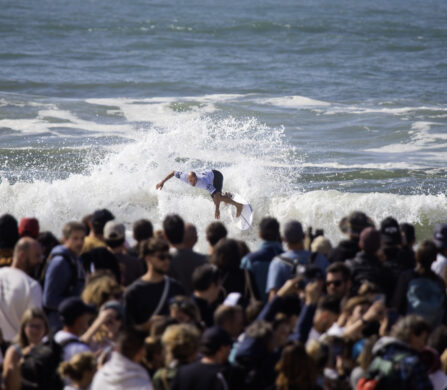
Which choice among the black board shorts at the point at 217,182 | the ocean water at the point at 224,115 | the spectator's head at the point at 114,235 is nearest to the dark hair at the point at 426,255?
the spectator's head at the point at 114,235

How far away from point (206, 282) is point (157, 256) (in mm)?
399

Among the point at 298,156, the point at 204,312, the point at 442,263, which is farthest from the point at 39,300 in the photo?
the point at 298,156

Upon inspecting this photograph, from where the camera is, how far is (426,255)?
221 inches

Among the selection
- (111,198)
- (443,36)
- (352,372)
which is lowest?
(111,198)

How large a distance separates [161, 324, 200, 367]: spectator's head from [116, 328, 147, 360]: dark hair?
18cm

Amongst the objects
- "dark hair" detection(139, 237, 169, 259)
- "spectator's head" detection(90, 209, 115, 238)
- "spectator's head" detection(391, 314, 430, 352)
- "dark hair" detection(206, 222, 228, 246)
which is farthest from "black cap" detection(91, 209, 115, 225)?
"spectator's head" detection(391, 314, 430, 352)

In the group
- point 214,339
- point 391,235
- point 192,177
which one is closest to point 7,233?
point 214,339

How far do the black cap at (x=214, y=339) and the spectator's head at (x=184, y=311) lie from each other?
22.9 inches

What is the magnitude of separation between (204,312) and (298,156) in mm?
14246

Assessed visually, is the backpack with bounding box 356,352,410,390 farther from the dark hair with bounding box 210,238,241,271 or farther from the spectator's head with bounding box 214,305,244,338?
the dark hair with bounding box 210,238,241,271

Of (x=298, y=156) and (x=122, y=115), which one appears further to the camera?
(x=122, y=115)

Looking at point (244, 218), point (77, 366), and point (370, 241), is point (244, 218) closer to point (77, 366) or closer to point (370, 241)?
point (370, 241)

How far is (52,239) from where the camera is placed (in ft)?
20.6

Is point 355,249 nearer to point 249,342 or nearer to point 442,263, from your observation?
point 442,263
